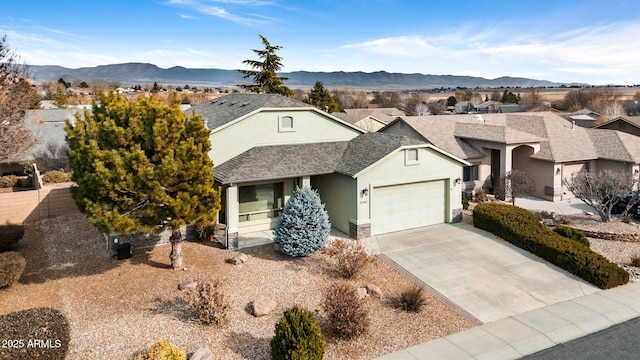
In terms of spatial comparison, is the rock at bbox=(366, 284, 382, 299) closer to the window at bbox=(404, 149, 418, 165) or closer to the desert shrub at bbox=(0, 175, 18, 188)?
the window at bbox=(404, 149, 418, 165)

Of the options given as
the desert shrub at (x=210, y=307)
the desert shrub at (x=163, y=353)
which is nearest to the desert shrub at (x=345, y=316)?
the desert shrub at (x=210, y=307)

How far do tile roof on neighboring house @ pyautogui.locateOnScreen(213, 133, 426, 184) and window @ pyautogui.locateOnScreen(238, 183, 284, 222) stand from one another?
3.98 feet

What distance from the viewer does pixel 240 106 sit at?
940 inches

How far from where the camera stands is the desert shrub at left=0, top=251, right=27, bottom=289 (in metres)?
13.3

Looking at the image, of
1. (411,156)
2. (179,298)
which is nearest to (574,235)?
(411,156)

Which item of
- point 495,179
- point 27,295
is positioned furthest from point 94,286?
point 495,179

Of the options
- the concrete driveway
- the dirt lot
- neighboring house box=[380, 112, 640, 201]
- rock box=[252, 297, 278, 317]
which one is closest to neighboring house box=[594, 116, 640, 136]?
neighboring house box=[380, 112, 640, 201]

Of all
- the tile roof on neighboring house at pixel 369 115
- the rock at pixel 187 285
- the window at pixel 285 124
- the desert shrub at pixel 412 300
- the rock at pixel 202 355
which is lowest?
the rock at pixel 202 355

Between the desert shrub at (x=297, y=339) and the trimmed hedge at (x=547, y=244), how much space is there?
1100 centimetres

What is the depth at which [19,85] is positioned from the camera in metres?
25.5

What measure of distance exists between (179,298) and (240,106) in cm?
1310

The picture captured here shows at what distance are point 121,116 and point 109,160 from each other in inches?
64.4

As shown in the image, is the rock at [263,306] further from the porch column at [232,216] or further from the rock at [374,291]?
the porch column at [232,216]

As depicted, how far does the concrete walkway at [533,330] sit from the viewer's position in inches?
436
